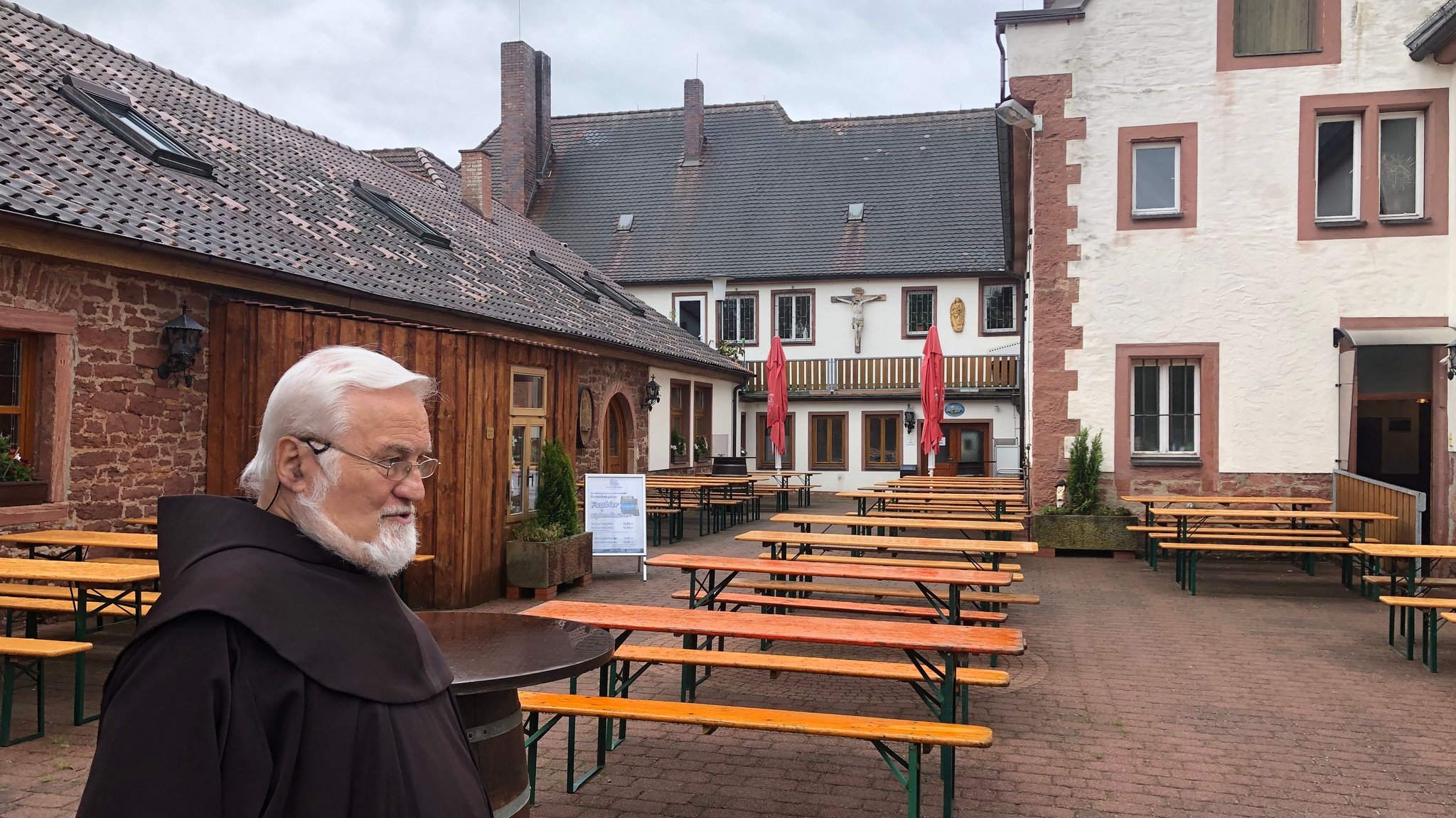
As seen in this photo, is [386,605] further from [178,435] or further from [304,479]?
[178,435]

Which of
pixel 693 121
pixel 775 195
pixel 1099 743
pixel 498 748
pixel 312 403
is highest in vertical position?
pixel 693 121

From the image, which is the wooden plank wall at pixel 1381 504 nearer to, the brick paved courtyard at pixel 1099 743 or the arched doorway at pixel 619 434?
the brick paved courtyard at pixel 1099 743

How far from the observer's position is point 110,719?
1498 mm

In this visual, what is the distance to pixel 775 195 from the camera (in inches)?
1209

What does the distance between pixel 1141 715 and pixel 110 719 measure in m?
5.78

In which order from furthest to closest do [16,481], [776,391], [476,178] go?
1. [476,178]
2. [776,391]
3. [16,481]

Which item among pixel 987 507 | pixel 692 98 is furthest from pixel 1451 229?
pixel 692 98

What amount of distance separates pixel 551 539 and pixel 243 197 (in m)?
5.14

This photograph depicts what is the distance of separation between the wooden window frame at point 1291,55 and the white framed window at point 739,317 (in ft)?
53.8

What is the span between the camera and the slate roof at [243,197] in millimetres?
8641

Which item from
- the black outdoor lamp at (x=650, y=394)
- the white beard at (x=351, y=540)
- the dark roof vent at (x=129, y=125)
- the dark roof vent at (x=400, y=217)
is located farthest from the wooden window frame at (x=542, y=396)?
the white beard at (x=351, y=540)

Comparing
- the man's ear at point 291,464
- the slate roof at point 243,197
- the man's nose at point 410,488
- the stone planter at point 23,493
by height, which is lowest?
the stone planter at point 23,493

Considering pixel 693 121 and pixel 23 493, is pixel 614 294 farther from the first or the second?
pixel 23 493

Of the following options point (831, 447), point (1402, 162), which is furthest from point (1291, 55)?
point (831, 447)
